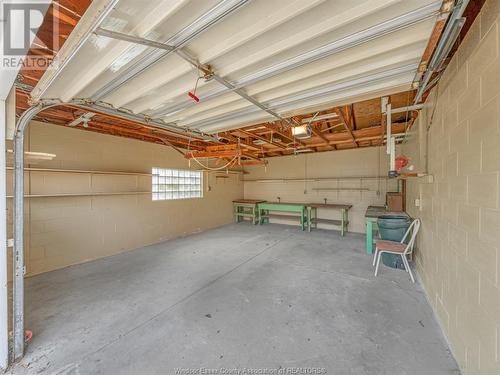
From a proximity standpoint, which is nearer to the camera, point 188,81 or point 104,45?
point 104,45

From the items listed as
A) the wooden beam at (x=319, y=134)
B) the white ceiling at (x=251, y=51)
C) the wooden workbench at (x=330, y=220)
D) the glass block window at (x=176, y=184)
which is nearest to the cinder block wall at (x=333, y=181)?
the wooden workbench at (x=330, y=220)

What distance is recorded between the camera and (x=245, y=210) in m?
7.64

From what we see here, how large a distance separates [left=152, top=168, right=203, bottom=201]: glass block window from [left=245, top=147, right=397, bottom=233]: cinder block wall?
2.49 metres

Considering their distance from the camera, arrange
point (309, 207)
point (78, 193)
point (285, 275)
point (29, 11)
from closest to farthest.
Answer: point (29, 11) → point (285, 275) → point (78, 193) → point (309, 207)

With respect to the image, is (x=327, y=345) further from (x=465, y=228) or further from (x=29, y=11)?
(x=29, y=11)

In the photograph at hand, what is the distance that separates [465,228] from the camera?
1413 mm

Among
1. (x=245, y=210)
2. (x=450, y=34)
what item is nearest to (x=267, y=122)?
(x=450, y=34)

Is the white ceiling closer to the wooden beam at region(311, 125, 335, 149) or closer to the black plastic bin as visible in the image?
the wooden beam at region(311, 125, 335, 149)

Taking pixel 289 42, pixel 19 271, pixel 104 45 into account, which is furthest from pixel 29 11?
pixel 19 271

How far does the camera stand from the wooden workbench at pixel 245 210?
22.7 ft

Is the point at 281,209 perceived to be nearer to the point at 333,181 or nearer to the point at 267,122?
the point at 333,181

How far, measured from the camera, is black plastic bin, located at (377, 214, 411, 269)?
320 cm

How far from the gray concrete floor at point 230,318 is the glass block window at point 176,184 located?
6.19 feet

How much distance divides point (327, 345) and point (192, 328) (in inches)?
47.6
